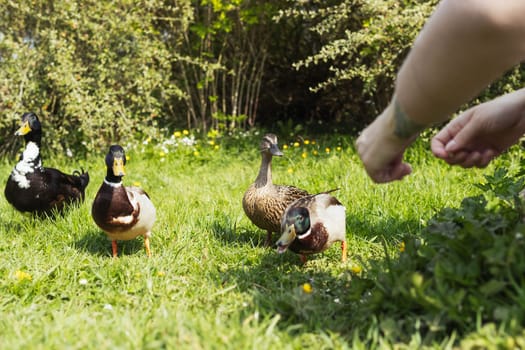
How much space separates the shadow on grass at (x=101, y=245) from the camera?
3711 mm

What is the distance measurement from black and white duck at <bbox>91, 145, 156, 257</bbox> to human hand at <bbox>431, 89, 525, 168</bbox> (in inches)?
75.9

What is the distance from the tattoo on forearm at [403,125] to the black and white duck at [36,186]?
334 cm

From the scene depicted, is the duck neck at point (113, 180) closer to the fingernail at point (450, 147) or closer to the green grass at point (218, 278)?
the green grass at point (218, 278)

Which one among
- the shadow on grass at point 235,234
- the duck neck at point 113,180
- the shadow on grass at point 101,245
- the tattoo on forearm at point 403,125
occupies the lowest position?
the shadow on grass at point 101,245

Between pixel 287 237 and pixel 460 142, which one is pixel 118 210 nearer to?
pixel 287 237

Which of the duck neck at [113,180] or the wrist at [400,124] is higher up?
the wrist at [400,124]

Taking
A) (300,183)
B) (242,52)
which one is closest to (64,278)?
(300,183)

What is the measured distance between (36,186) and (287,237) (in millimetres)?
2322

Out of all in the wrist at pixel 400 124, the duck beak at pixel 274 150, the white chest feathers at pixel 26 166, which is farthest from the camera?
the white chest feathers at pixel 26 166

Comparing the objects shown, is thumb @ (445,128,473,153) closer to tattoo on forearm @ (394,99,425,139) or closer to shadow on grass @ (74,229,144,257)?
tattoo on forearm @ (394,99,425,139)

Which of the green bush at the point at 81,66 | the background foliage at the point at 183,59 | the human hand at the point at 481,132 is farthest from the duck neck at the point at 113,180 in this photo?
the green bush at the point at 81,66

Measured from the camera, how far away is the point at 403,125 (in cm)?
174

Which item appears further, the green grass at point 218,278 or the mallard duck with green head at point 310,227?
the mallard duck with green head at point 310,227

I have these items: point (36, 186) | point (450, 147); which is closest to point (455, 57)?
point (450, 147)
